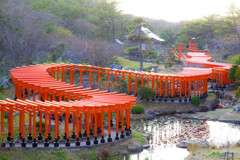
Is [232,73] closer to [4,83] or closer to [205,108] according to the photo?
[205,108]

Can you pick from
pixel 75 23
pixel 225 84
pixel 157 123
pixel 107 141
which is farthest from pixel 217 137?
pixel 75 23

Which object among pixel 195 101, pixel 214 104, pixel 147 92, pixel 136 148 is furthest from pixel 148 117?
pixel 136 148

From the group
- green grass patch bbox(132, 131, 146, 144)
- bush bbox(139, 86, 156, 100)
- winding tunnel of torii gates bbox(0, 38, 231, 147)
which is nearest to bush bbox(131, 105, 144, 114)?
winding tunnel of torii gates bbox(0, 38, 231, 147)

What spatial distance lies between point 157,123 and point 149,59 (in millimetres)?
20807

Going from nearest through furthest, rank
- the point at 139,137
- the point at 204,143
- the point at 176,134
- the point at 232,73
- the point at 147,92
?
the point at 204,143
the point at 139,137
the point at 176,134
the point at 147,92
the point at 232,73

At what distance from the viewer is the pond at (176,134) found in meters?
17.7

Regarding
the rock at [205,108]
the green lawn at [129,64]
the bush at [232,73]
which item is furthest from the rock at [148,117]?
the green lawn at [129,64]

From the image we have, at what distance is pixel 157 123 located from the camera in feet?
75.5

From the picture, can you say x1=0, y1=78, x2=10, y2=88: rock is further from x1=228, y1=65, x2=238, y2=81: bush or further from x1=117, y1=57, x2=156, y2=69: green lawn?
x1=228, y1=65, x2=238, y2=81: bush

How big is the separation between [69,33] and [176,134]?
24.9 meters

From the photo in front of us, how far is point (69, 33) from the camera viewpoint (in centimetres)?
4250

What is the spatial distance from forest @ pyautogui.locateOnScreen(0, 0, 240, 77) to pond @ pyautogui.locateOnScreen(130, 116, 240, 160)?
1080cm

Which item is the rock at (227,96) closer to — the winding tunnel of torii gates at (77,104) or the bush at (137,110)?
the winding tunnel of torii gates at (77,104)

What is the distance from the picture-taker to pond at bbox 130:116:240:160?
17.7m
